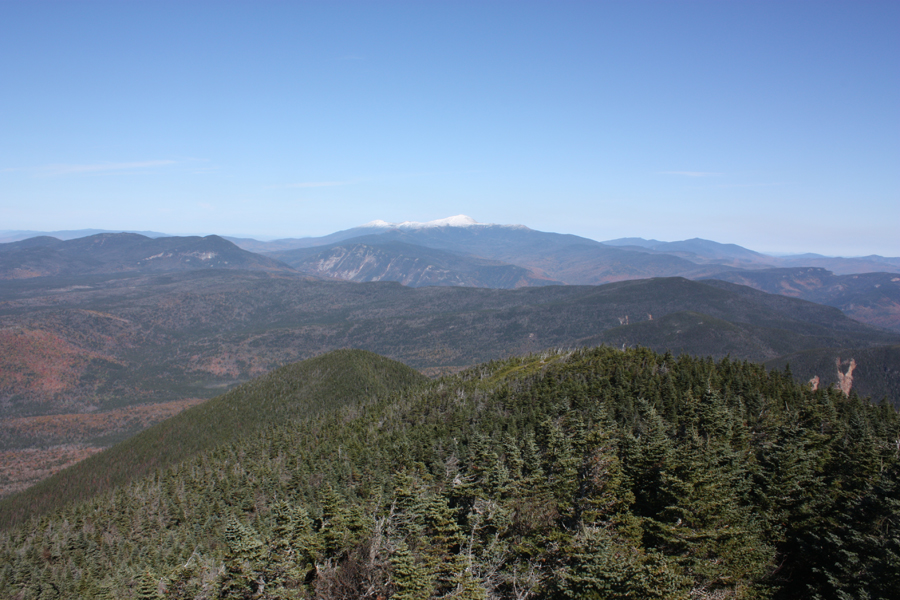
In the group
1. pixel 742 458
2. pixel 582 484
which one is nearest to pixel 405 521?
pixel 582 484

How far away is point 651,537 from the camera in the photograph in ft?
133

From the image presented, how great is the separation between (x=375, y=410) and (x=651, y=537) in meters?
121

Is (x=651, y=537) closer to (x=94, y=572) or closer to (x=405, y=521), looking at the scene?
(x=405, y=521)

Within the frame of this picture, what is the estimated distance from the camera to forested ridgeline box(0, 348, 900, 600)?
35500 mm

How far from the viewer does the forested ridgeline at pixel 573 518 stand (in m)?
35.5

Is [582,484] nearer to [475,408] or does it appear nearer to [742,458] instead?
[742,458]

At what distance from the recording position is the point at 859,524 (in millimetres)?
39000

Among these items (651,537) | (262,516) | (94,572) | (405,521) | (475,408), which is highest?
(651,537)

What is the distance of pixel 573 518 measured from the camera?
47562 mm

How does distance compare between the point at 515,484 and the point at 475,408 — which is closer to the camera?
the point at 515,484

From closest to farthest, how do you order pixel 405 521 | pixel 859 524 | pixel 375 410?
pixel 859 524 < pixel 405 521 < pixel 375 410

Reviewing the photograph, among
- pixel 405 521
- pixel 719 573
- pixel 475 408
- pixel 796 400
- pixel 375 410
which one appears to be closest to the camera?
pixel 719 573

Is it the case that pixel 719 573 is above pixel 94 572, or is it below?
above

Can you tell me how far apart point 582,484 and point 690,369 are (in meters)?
74.6
